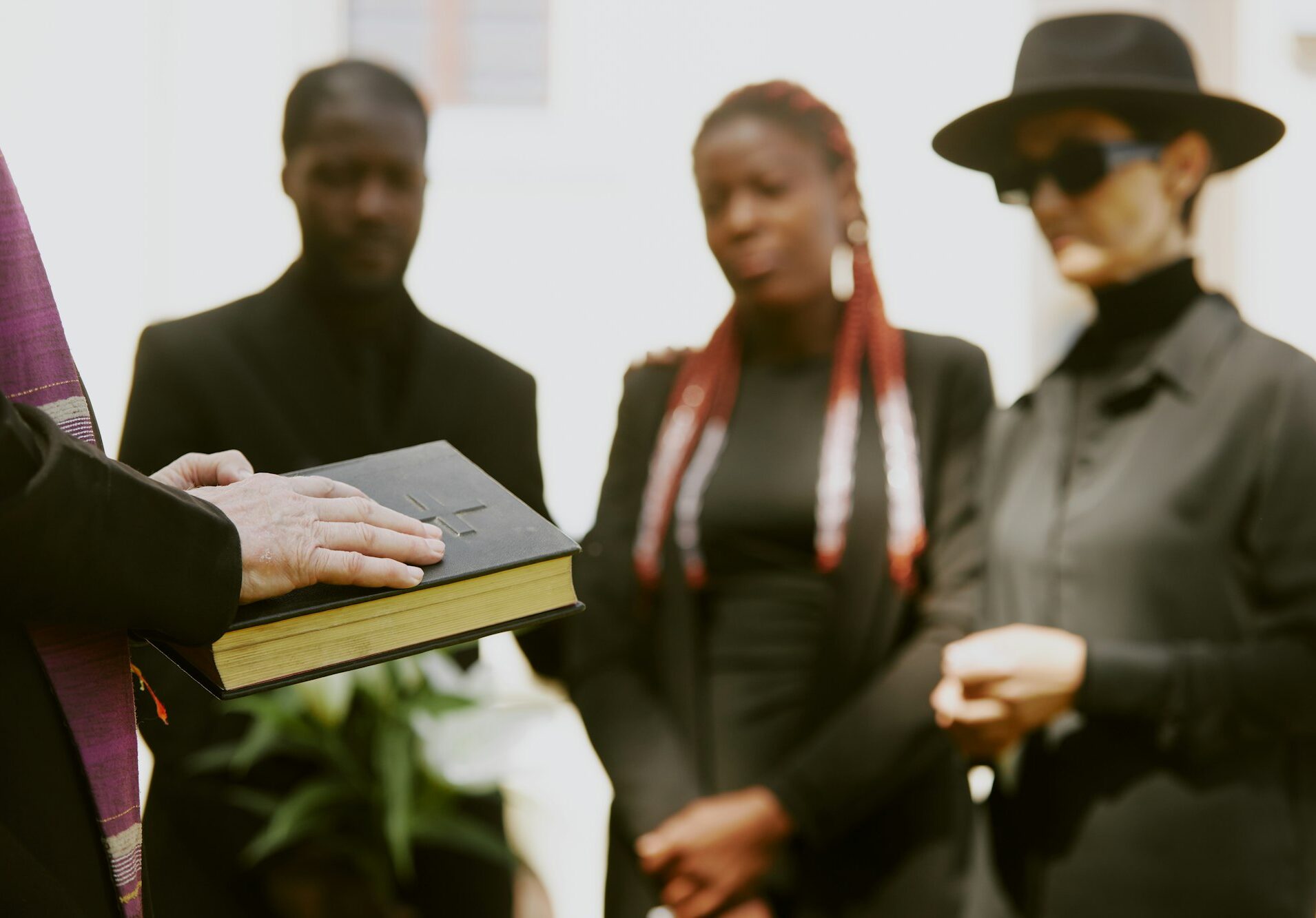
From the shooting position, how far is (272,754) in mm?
2320

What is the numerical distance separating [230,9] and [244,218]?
2.75 ft

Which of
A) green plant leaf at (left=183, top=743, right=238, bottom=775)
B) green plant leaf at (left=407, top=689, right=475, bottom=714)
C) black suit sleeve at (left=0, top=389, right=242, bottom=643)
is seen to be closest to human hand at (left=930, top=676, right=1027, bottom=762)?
green plant leaf at (left=407, top=689, right=475, bottom=714)

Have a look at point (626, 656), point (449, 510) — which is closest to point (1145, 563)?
point (626, 656)

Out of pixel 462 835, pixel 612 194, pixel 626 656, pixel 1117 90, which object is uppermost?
pixel 1117 90

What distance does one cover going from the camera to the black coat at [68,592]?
0.79 meters

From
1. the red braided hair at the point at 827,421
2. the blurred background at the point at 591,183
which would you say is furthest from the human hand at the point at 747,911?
the blurred background at the point at 591,183

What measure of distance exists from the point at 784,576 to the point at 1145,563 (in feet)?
1.90

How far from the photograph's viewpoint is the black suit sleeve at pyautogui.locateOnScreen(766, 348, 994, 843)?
2.00 meters

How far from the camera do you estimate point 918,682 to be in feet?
6.78

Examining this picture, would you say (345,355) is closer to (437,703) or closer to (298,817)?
(437,703)

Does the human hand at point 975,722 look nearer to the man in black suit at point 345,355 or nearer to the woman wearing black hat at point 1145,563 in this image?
the woman wearing black hat at point 1145,563

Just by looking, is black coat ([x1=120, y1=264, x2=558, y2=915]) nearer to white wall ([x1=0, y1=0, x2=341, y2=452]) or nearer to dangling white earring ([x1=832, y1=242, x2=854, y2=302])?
dangling white earring ([x1=832, y1=242, x2=854, y2=302])

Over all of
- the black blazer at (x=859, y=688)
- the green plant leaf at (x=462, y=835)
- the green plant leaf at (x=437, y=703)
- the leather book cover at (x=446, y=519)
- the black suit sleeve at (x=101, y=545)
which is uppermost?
the black suit sleeve at (x=101, y=545)

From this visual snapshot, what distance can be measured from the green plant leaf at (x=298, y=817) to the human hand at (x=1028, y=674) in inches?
44.7
